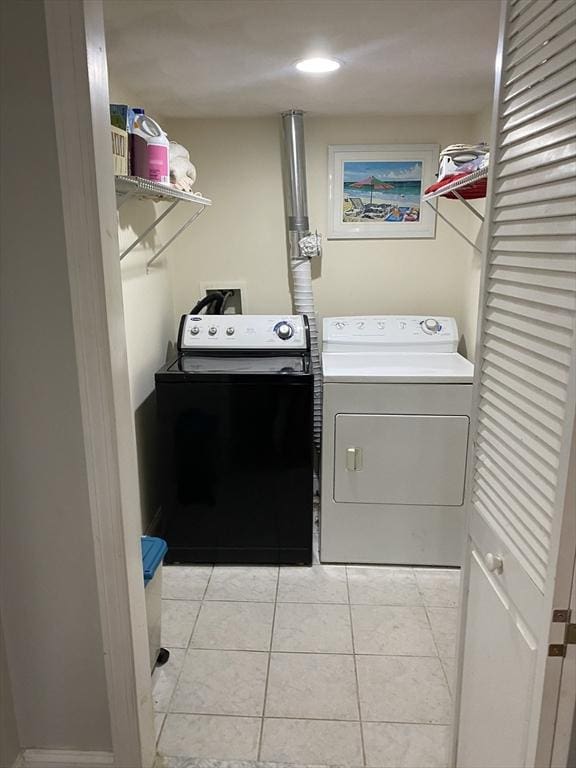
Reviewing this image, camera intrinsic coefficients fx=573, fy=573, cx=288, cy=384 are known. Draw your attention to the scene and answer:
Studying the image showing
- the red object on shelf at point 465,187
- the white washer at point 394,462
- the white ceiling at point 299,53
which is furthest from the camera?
the white washer at point 394,462

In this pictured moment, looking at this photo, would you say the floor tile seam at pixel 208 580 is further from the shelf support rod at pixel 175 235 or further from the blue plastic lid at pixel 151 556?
the shelf support rod at pixel 175 235

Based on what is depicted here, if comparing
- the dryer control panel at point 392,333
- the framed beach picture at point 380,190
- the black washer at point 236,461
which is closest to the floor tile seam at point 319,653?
the black washer at point 236,461

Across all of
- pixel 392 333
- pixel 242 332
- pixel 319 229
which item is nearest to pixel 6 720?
pixel 242 332

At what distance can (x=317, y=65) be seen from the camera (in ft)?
7.11

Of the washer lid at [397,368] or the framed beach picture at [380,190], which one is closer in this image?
the washer lid at [397,368]

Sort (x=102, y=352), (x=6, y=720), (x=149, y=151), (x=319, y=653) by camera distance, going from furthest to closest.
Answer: (x=319, y=653) < (x=149, y=151) < (x=6, y=720) < (x=102, y=352)

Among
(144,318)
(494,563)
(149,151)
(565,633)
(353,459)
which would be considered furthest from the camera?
(144,318)

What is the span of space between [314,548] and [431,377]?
1.02 metres

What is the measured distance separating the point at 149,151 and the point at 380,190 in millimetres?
1500

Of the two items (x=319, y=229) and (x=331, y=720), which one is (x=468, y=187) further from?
(x=331, y=720)

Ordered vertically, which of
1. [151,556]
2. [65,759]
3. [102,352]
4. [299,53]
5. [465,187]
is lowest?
[65,759]

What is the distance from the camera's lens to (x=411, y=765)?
162 cm

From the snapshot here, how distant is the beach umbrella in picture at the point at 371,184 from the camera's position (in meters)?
3.06

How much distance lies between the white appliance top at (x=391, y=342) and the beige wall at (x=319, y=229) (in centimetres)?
20
